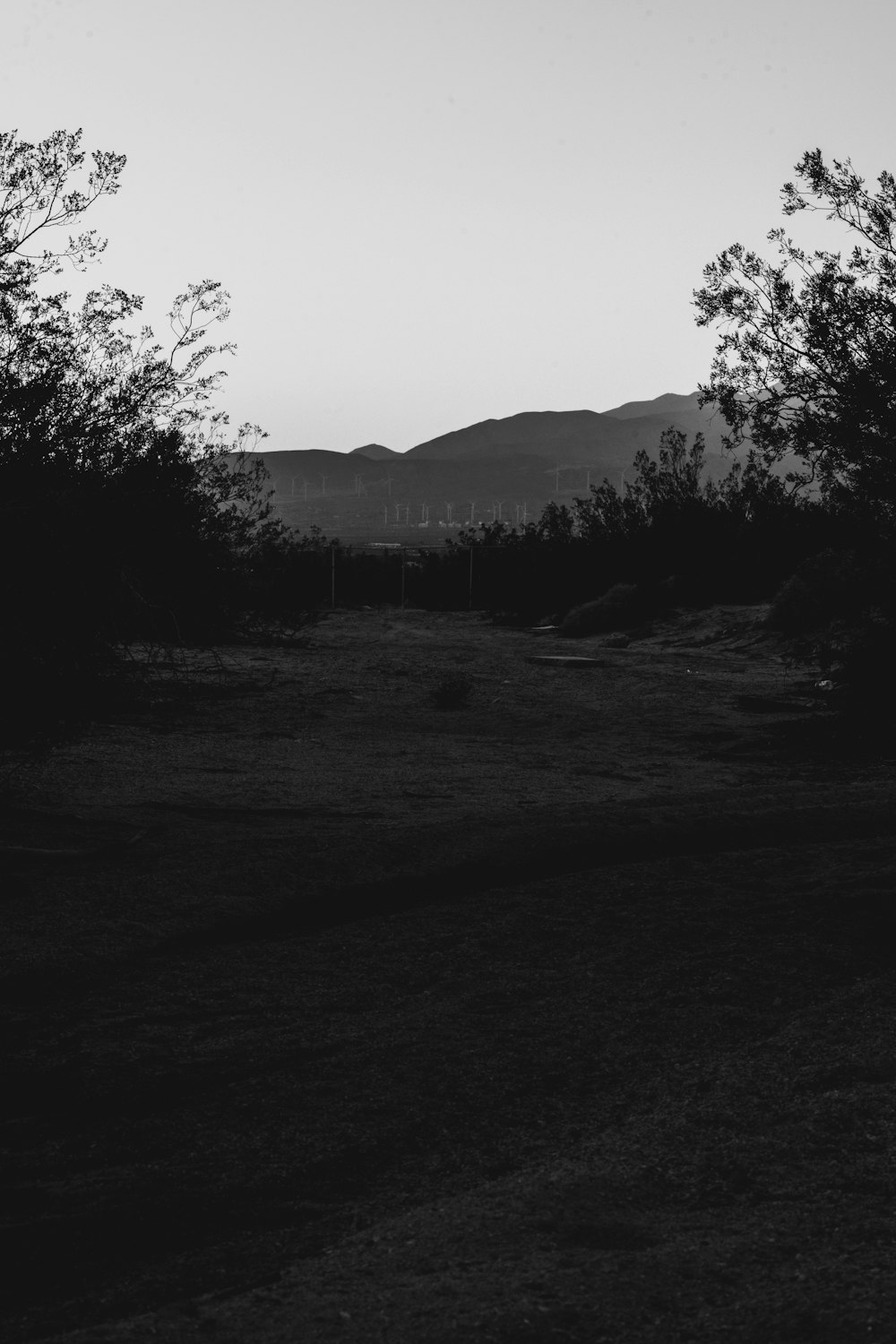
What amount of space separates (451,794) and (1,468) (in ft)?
13.6

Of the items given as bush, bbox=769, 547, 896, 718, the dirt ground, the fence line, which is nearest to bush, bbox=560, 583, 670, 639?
the fence line

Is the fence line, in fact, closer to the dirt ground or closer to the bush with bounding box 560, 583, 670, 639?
the bush with bounding box 560, 583, 670, 639

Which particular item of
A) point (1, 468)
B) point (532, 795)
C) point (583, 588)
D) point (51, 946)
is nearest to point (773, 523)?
point (583, 588)

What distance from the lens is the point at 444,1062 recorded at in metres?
4.69

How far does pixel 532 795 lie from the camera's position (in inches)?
396

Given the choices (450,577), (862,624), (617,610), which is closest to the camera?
(862,624)

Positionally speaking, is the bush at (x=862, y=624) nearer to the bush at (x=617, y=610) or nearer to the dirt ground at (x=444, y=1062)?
the dirt ground at (x=444, y=1062)

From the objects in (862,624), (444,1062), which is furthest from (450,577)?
(444,1062)

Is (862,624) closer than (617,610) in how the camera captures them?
Yes

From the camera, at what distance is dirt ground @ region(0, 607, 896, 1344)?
308cm

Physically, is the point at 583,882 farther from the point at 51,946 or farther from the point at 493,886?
the point at 51,946

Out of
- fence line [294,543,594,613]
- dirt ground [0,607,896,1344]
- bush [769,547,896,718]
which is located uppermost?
fence line [294,543,594,613]

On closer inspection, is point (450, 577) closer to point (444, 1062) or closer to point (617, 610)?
point (617, 610)

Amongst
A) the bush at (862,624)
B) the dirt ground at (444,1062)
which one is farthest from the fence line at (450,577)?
the dirt ground at (444,1062)
